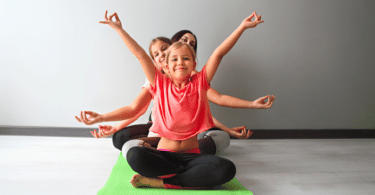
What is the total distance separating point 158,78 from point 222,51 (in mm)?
313

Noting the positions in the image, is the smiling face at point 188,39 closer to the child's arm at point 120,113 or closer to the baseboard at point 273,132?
the child's arm at point 120,113

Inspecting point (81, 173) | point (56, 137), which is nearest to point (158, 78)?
point (81, 173)

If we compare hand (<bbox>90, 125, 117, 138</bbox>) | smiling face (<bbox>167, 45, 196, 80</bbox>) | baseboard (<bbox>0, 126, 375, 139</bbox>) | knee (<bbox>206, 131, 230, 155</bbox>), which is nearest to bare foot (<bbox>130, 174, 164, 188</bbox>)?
hand (<bbox>90, 125, 117, 138</bbox>)

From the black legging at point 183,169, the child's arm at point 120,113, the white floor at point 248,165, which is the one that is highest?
the child's arm at point 120,113

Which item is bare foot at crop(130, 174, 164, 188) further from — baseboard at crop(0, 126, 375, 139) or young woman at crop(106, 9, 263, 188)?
baseboard at crop(0, 126, 375, 139)

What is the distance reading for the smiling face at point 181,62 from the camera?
1.12 metres

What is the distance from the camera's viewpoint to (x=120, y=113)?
3.93ft

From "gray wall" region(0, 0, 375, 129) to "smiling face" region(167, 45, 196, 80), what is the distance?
101 cm

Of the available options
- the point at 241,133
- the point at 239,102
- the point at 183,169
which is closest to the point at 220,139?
the point at 241,133

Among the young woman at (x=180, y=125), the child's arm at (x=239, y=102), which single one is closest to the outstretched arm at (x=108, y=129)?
the young woman at (x=180, y=125)

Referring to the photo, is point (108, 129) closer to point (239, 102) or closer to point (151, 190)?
point (151, 190)

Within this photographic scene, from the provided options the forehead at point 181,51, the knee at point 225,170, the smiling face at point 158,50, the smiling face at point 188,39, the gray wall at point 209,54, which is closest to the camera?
the knee at point 225,170

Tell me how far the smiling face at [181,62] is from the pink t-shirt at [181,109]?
0.23ft

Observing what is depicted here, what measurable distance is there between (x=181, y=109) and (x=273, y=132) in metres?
1.35
